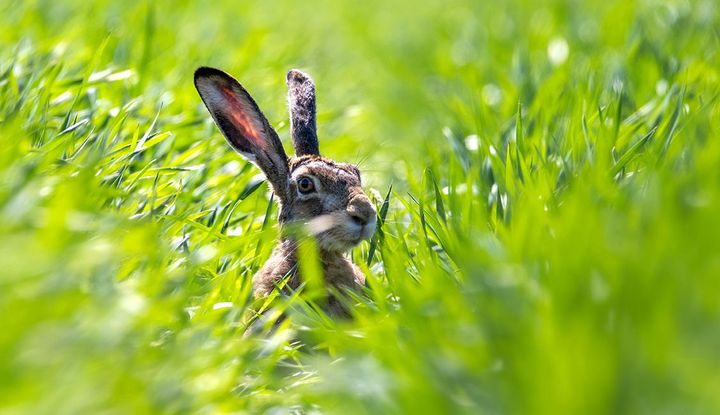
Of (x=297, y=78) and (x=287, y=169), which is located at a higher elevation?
(x=297, y=78)

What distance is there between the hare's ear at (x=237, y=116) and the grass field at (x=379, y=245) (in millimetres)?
181

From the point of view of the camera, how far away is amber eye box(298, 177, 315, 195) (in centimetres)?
497

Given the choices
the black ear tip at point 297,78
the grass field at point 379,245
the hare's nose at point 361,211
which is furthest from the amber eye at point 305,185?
the black ear tip at point 297,78

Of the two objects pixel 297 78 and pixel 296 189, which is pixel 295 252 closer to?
pixel 296 189

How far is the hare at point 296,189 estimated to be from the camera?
462 cm

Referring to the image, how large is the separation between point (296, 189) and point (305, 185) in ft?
0.18

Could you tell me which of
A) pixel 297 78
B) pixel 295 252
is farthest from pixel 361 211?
pixel 297 78

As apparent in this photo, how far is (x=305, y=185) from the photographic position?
4977mm

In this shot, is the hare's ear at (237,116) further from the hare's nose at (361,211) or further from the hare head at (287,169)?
the hare's nose at (361,211)

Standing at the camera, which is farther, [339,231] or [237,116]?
[237,116]

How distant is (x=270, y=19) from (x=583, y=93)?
5.33m

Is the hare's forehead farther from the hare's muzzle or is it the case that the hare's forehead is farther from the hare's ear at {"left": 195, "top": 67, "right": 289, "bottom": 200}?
the hare's muzzle

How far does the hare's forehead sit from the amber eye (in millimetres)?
28

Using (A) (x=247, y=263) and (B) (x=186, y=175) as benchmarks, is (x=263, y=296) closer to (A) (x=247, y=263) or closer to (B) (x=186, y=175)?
(A) (x=247, y=263)
